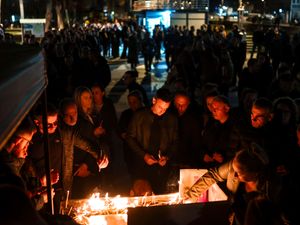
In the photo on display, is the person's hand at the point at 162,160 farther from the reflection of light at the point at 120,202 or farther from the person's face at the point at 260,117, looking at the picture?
the reflection of light at the point at 120,202

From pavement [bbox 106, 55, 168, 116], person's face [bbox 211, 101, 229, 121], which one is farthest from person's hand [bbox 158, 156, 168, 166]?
pavement [bbox 106, 55, 168, 116]

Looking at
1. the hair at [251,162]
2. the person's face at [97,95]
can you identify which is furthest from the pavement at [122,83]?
the hair at [251,162]

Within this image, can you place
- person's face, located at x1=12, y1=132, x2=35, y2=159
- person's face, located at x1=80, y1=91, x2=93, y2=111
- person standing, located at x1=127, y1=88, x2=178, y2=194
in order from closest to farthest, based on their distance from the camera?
1. person's face, located at x1=12, y1=132, x2=35, y2=159
2. person standing, located at x1=127, y1=88, x2=178, y2=194
3. person's face, located at x1=80, y1=91, x2=93, y2=111

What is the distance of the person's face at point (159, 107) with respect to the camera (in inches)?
226

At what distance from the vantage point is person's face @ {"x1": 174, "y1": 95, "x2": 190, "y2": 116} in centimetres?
634

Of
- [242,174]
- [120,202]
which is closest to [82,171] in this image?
[120,202]

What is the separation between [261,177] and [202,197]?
855 mm

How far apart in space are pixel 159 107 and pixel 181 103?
2.18 ft

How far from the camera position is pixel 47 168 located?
12.6 feet

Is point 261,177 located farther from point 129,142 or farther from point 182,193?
point 129,142

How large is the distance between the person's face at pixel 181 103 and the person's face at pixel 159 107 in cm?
53

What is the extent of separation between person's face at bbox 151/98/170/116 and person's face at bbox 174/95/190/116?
53cm

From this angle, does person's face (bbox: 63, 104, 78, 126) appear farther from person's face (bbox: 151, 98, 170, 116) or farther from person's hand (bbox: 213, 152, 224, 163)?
person's hand (bbox: 213, 152, 224, 163)

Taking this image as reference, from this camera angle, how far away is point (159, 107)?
5789 mm
